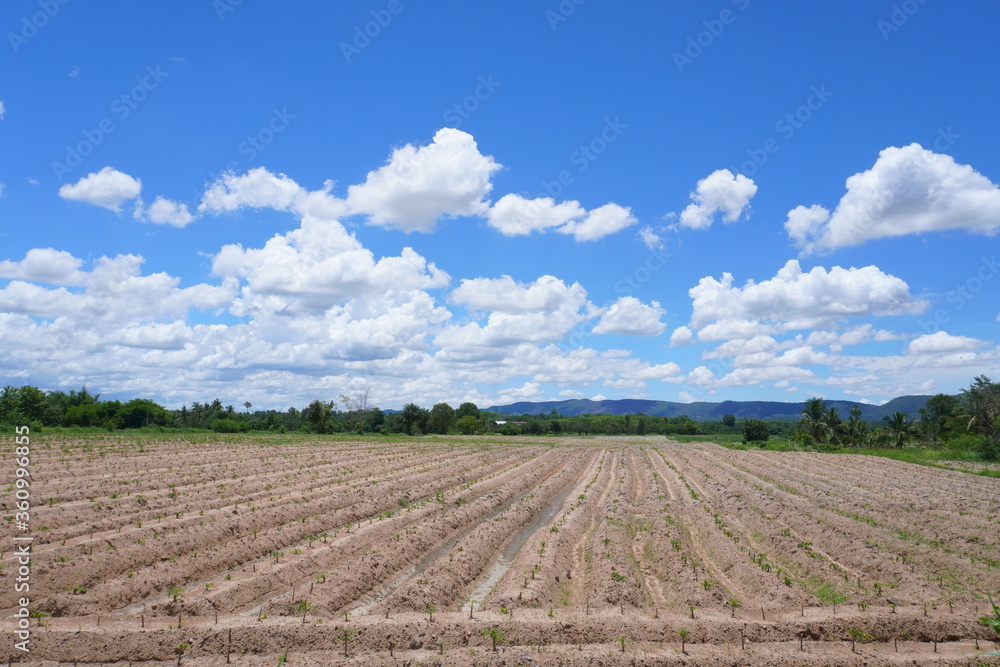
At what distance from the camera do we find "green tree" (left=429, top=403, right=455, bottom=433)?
348 ft

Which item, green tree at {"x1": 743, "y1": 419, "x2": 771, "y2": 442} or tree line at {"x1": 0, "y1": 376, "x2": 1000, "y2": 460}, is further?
green tree at {"x1": 743, "y1": 419, "x2": 771, "y2": 442}

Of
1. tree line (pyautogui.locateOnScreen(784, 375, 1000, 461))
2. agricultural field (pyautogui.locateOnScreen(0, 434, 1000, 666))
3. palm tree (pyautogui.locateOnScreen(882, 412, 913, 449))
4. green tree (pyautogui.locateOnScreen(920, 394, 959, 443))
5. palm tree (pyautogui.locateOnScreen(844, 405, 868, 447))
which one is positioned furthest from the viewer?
green tree (pyautogui.locateOnScreen(920, 394, 959, 443))

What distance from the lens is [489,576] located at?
1236cm

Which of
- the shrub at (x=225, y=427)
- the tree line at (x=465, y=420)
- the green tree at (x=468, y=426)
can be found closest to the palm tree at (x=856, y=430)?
the tree line at (x=465, y=420)

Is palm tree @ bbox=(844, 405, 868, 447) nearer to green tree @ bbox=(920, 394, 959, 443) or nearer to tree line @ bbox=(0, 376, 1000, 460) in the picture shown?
tree line @ bbox=(0, 376, 1000, 460)

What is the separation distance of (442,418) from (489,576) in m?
95.2

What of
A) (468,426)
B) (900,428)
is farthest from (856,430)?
(468,426)

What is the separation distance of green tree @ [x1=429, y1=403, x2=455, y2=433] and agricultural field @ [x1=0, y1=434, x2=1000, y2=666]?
275ft

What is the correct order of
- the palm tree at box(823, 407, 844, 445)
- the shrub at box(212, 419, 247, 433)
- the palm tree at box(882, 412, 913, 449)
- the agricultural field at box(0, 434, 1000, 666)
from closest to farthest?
the agricultural field at box(0, 434, 1000, 666)
the palm tree at box(882, 412, 913, 449)
the palm tree at box(823, 407, 844, 445)
the shrub at box(212, 419, 247, 433)

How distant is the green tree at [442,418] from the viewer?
4177 inches

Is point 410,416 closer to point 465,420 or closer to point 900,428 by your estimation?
point 465,420

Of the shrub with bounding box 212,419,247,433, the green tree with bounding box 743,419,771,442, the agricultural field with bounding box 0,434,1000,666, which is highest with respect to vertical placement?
the shrub with bounding box 212,419,247,433

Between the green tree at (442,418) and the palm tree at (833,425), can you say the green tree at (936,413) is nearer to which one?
the palm tree at (833,425)

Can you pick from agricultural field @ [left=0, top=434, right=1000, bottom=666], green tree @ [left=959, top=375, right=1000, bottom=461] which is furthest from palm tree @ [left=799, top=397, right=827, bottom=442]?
Result: agricultural field @ [left=0, top=434, right=1000, bottom=666]
